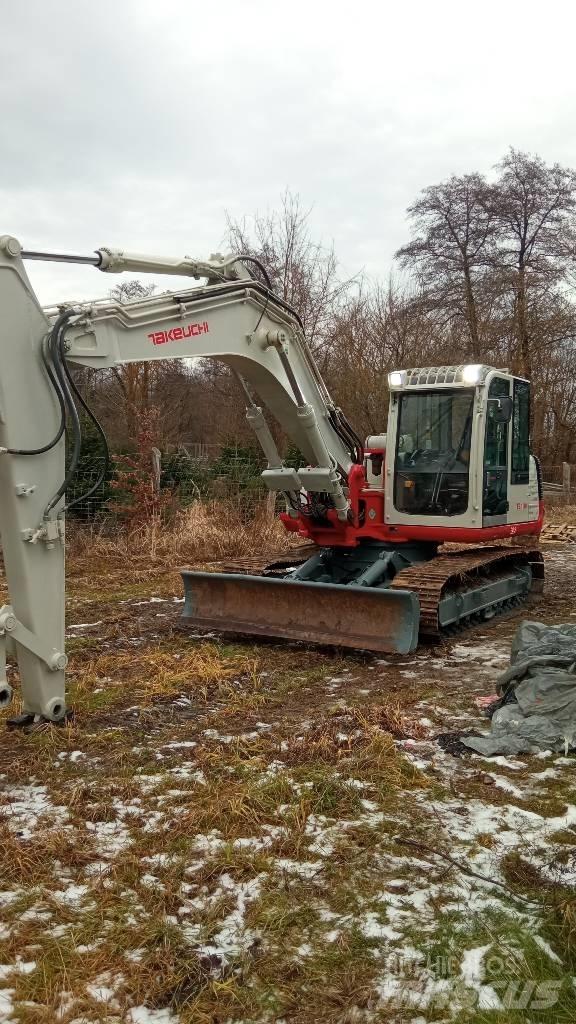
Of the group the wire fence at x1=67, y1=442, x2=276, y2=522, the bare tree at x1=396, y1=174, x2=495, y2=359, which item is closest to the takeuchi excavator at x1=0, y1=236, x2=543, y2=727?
the wire fence at x1=67, y1=442, x2=276, y2=522

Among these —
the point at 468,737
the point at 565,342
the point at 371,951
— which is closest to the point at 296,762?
the point at 468,737

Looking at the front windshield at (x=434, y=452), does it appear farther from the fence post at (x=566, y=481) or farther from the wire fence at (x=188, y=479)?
the fence post at (x=566, y=481)

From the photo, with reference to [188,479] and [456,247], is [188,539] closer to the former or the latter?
[188,479]

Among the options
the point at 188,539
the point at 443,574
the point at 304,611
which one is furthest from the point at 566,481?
the point at 304,611

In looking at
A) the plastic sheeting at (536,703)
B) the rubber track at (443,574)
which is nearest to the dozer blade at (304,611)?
the rubber track at (443,574)

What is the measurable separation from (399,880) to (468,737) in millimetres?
1721

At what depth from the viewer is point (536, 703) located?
5184 mm

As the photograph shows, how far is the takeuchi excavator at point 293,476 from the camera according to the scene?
4680mm

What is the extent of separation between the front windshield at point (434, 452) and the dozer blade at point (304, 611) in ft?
4.97

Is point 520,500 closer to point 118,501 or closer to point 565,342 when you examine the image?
point 118,501

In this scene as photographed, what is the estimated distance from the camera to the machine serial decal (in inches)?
223

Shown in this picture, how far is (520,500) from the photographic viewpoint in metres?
8.84

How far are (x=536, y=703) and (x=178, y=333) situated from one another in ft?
11.7

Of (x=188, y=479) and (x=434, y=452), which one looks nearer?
(x=434, y=452)
